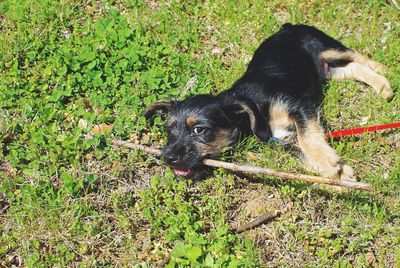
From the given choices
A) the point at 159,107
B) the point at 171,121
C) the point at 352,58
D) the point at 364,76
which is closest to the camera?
the point at 171,121

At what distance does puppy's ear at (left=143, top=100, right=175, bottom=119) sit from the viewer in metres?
5.55

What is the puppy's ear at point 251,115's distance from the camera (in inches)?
205

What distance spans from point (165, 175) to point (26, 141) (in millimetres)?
1437

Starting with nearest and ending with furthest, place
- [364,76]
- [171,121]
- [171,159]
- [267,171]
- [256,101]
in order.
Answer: [267,171]
[171,159]
[171,121]
[256,101]
[364,76]

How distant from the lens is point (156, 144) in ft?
18.6

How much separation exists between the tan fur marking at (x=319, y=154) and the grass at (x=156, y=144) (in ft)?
0.61

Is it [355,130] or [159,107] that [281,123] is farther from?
[159,107]

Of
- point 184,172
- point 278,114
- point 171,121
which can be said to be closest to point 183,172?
point 184,172

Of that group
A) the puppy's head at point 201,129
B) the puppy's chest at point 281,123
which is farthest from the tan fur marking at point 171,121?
the puppy's chest at point 281,123

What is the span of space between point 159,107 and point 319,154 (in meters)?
1.67

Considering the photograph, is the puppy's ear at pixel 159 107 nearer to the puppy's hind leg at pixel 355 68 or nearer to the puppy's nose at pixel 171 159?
the puppy's nose at pixel 171 159

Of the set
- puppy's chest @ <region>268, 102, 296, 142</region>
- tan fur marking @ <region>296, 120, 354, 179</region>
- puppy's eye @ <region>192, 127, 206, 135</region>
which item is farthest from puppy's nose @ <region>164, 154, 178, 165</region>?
tan fur marking @ <region>296, 120, 354, 179</region>

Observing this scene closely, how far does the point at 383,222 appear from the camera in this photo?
4656mm

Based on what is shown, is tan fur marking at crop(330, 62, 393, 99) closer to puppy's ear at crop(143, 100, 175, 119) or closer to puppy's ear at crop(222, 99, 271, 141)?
puppy's ear at crop(222, 99, 271, 141)
